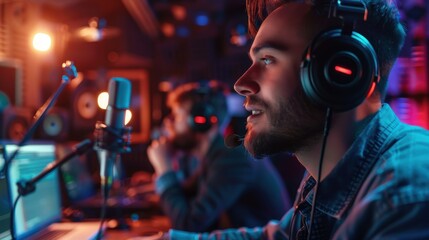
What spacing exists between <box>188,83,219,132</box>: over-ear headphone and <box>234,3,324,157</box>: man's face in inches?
54.3

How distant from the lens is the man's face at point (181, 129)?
267cm

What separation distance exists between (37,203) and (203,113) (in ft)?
3.91

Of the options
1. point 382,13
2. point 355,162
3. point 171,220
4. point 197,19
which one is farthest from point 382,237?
point 197,19

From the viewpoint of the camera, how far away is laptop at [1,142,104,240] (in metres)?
1.31

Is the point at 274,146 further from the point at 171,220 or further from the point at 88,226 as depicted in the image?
the point at 171,220

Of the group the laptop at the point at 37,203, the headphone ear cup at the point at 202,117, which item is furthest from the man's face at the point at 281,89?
the headphone ear cup at the point at 202,117

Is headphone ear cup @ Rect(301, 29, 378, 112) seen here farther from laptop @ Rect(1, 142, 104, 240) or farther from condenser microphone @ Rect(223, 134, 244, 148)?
laptop @ Rect(1, 142, 104, 240)

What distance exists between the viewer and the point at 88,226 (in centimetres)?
146

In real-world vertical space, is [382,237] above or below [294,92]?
below

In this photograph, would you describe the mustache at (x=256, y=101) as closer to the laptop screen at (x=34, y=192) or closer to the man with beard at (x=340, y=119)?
the man with beard at (x=340, y=119)

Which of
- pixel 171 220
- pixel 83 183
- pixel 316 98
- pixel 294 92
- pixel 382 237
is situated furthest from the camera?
pixel 83 183

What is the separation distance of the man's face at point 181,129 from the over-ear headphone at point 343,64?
1.75 metres

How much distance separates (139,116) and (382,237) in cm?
375

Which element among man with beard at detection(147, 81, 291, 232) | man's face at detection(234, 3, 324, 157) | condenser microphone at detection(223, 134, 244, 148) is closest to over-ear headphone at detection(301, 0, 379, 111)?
man's face at detection(234, 3, 324, 157)
